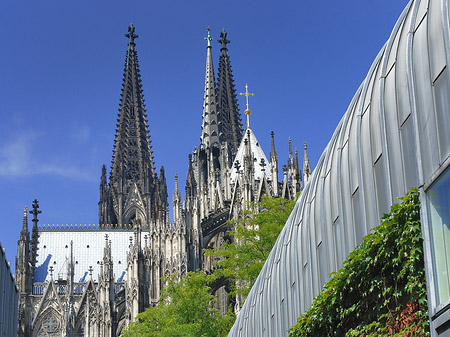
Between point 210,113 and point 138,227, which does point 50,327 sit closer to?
point 138,227

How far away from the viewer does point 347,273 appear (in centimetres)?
1562

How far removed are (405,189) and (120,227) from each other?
7705 centimetres

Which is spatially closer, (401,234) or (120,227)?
(401,234)

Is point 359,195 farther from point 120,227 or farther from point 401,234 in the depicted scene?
point 120,227

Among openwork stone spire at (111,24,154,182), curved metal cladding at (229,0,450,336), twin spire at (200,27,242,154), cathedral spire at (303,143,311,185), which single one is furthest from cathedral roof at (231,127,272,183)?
curved metal cladding at (229,0,450,336)

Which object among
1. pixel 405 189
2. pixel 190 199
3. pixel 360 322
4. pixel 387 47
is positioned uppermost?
pixel 190 199

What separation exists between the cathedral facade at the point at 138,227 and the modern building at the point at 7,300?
25672 millimetres

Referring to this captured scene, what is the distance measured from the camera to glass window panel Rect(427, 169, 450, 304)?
12.3 m

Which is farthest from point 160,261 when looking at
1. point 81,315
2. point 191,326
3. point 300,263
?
point 300,263

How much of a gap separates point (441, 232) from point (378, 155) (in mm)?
2969

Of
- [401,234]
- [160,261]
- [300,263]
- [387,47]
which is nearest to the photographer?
[401,234]

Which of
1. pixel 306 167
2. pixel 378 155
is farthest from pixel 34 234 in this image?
pixel 378 155

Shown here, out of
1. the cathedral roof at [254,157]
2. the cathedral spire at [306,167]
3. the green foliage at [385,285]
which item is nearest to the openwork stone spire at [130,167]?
the cathedral roof at [254,157]

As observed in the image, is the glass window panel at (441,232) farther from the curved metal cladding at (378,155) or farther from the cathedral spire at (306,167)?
the cathedral spire at (306,167)
